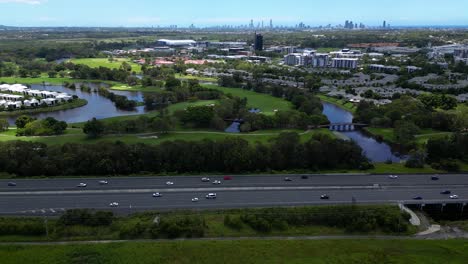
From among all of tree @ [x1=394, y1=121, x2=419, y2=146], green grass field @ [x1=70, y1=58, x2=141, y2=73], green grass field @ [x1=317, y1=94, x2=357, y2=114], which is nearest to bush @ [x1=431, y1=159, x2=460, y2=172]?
tree @ [x1=394, y1=121, x2=419, y2=146]

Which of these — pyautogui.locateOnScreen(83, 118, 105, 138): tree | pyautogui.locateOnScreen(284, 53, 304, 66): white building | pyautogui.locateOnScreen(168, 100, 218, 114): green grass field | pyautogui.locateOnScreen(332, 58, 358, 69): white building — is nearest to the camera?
pyautogui.locateOnScreen(83, 118, 105, 138): tree

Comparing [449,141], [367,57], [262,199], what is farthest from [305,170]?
[367,57]

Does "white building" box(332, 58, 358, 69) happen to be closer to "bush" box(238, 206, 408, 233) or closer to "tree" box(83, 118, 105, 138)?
"tree" box(83, 118, 105, 138)

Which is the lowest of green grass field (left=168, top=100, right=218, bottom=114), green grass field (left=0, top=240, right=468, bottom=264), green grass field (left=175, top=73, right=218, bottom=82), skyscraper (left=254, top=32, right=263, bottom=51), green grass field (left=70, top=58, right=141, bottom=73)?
green grass field (left=0, top=240, right=468, bottom=264)

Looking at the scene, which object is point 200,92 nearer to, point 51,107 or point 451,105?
point 51,107

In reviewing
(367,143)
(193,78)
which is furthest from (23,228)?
(193,78)

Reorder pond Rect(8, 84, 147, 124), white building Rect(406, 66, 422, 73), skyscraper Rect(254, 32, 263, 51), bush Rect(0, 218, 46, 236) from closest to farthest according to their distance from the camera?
bush Rect(0, 218, 46, 236), pond Rect(8, 84, 147, 124), white building Rect(406, 66, 422, 73), skyscraper Rect(254, 32, 263, 51)

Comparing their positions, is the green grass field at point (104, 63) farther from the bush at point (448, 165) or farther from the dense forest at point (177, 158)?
the bush at point (448, 165)
